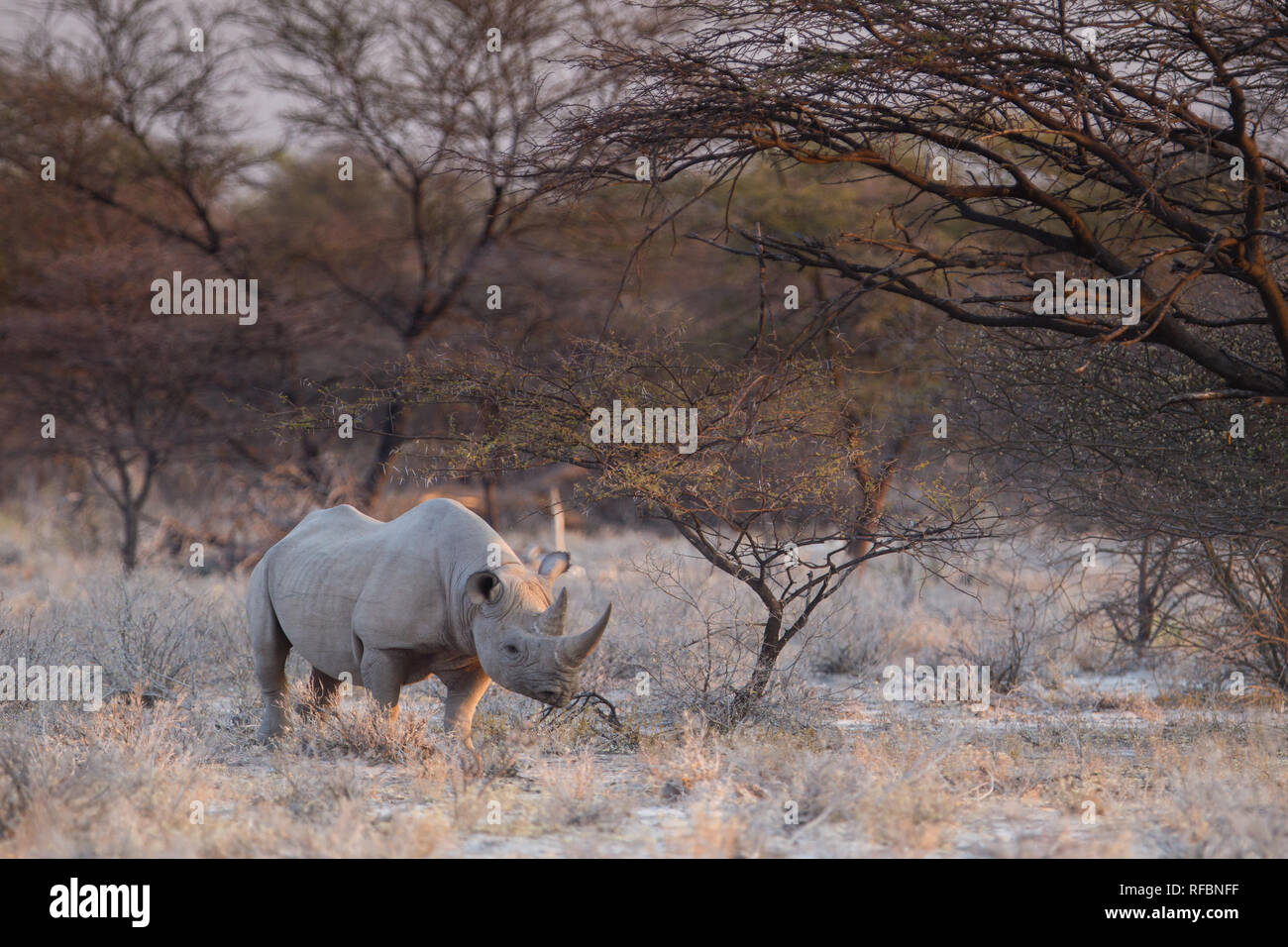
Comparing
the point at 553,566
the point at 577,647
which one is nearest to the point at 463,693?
the point at 553,566

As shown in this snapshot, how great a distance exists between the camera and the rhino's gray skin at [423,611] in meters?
6.35

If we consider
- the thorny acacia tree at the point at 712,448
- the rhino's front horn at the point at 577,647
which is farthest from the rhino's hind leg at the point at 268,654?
the rhino's front horn at the point at 577,647

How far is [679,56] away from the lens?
7.20m

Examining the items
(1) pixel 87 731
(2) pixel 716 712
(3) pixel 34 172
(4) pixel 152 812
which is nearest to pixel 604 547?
(3) pixel 34 172

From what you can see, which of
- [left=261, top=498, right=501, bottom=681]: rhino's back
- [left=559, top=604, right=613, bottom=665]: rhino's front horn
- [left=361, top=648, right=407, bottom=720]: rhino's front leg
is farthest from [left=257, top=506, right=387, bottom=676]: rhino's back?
[left=559, top=604, right=613, bottom=665]: rhino's front horn

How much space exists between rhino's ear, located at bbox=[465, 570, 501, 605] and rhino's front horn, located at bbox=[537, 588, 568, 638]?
245mm

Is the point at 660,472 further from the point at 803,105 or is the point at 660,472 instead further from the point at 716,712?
the point at 803,105

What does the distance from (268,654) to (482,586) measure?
1868mm

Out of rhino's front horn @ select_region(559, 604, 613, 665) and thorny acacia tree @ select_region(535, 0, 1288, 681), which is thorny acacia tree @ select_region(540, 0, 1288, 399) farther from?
rhino's front horn @ select_region(559, 604, 613, 665)

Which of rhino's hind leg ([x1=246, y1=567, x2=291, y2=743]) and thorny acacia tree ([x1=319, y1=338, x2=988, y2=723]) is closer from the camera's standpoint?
rhino's hind leg ([x1=246, y1=567, x2=291, y2=743])

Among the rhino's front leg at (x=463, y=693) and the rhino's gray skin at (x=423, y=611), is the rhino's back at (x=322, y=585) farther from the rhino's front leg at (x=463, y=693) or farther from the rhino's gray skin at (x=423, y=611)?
the rhino's front leg at (x=463, y=693)

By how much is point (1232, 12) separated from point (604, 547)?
1233 centimetres

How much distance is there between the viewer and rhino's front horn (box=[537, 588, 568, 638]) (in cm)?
629

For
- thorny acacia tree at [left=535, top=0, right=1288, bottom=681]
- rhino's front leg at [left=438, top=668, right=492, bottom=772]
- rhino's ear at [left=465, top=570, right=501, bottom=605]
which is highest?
thorny acacia tree at [left=535, top=0, right=1288, bottom=681]
